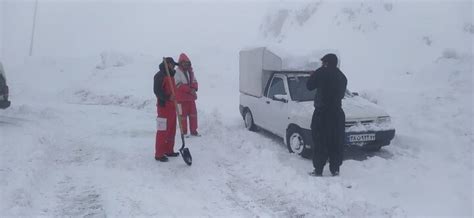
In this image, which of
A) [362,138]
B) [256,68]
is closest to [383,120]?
[362,138]

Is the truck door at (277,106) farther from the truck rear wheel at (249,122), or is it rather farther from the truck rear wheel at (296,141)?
the truck rear wheel at (249,122)

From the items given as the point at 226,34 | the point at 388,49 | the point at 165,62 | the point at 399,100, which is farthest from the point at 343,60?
the point at 226,34

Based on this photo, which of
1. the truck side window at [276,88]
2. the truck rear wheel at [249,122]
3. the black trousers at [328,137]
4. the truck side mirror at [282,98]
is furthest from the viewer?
the truck rear wheel at [249,122]

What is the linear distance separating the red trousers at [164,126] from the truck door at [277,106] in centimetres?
220

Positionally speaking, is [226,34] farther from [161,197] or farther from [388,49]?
→ [161,197]

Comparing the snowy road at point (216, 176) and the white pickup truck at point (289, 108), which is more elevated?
the white pickup truck at point (289, 108)

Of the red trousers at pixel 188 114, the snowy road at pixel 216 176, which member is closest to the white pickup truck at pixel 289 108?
the snowy road at pixel 216 176

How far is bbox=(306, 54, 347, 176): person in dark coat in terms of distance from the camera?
6457mm

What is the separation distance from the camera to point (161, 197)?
574 centimetres

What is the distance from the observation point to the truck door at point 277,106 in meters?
8.38

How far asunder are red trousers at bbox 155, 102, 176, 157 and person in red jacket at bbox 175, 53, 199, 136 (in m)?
1.69

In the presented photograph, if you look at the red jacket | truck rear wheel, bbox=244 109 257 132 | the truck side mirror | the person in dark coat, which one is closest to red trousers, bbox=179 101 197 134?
truck rear wheel, bbox=244 109 257 132

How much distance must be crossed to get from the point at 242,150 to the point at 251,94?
6.85ft

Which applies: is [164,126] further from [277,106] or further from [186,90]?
[277,106]
